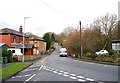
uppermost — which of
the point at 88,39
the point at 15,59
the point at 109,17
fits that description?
the point at 109,17

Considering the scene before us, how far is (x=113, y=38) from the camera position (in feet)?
237

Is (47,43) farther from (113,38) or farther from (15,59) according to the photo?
(15,59)

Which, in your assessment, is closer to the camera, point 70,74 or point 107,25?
point 70,74

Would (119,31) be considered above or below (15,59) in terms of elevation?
above

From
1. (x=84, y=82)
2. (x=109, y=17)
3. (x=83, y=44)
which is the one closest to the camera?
(x=84, y=82)

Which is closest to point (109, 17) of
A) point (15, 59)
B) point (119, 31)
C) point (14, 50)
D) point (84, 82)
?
point (119, 31)

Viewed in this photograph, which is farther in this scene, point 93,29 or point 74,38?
point 93,29

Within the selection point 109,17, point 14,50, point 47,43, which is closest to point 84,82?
point 14,50

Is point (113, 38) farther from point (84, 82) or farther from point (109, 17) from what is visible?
point (84, 82)

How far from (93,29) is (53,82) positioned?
60.5 metres

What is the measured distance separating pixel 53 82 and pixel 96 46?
56878 mm

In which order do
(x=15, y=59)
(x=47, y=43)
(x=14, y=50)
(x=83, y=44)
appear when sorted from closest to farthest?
(x=15, y=59)
(x=83, y=44)
(x=14, y=50)
(x=47, y=43)

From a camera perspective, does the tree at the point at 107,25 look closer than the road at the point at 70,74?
No

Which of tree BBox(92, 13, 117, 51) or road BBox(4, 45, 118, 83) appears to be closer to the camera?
road BBox(4, 45, 118, 83)
